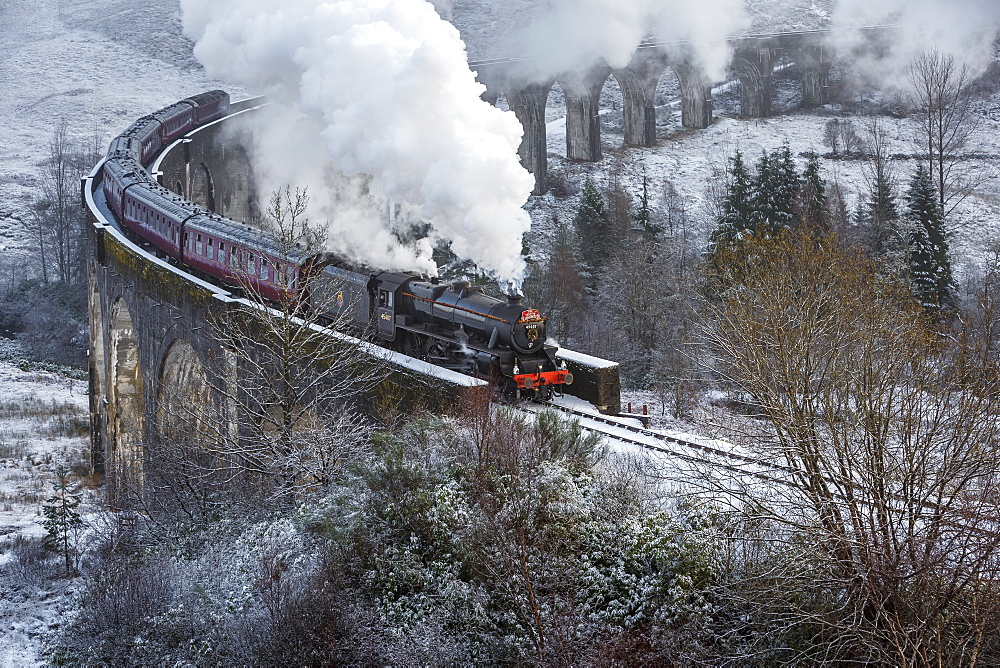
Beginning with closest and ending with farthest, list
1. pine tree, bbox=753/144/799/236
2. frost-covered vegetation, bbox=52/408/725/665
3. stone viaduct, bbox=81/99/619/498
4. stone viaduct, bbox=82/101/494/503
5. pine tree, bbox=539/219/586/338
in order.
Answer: frost-covered vegetation, bbox=52/408/725/665
stone viaduct, bbox=81/99/619/498
stone viaduct, bbox=82/101/494/503
pine tree, bbox=753/144/799/236
pine tree, bbox=539/219/586/338

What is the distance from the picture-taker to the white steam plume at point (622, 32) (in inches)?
1971

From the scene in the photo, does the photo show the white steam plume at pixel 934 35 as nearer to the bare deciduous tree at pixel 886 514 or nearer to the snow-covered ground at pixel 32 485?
the snow-covered ground at pixel 32 485

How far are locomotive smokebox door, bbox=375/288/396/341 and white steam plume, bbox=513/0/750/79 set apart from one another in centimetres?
3429

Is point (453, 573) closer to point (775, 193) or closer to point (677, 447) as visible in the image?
point (677, 447)

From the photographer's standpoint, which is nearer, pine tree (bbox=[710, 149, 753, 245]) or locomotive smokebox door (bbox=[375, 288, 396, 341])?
locomotive smokebox door (bbox=[375, 288, 396, 341])

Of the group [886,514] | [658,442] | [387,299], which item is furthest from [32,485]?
[886,514]

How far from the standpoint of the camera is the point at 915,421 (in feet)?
30.1

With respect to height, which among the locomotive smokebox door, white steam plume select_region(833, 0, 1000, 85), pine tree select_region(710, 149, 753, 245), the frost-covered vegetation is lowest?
pine tree select_region(710, 149, 753, 245)

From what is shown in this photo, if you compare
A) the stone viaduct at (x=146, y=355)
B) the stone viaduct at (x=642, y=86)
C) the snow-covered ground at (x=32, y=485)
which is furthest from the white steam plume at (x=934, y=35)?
the snow-covered ground at (x=32, y=485)

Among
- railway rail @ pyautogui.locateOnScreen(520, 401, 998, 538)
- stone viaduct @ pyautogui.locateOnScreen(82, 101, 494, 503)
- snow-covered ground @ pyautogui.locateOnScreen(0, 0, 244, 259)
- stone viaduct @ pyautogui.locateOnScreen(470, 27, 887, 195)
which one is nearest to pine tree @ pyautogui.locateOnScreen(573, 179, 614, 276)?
stone viaduct @ pyautogui.locateOnScreen(470, 27, 887, 195)

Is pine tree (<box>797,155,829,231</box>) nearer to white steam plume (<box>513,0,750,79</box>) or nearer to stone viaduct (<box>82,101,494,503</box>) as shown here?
white steam plume (<box>513,0,750,79</box>)

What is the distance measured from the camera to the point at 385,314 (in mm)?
16734

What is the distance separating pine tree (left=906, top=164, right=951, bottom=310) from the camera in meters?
28.1

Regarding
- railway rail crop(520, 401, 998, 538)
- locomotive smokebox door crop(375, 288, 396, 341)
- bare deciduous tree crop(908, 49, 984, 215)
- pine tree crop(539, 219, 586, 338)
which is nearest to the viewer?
railway rail crop(520, 401, 998, 538)
